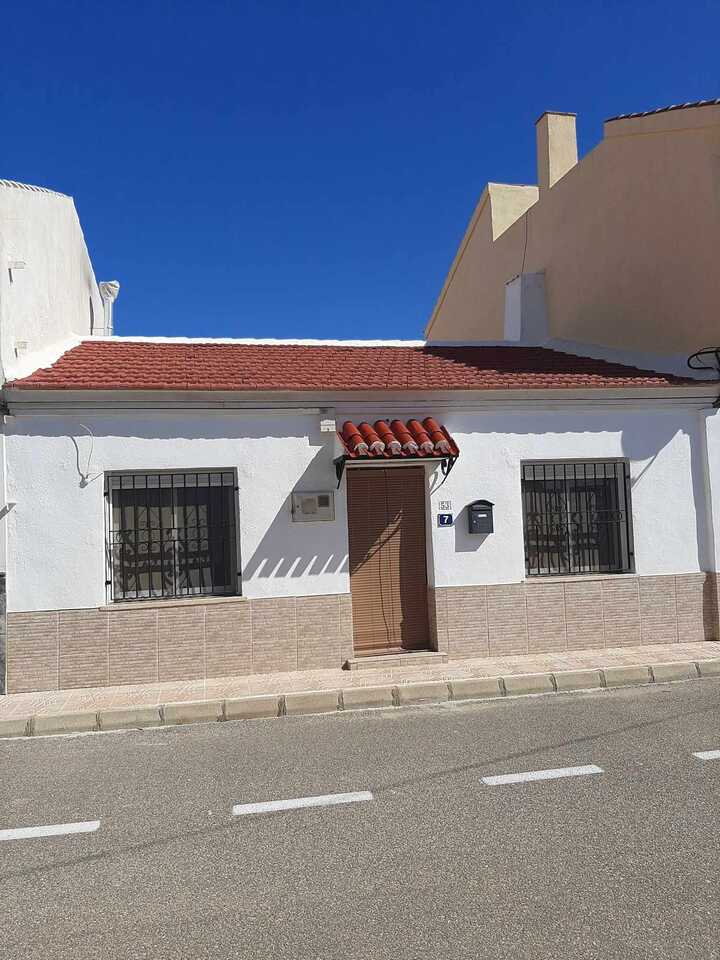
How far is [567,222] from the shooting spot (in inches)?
552

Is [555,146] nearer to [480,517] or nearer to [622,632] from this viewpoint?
[480,517]

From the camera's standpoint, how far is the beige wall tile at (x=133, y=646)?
823cm

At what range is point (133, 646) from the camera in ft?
27.2

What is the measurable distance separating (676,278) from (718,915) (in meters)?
9.65

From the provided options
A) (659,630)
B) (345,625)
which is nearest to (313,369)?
(345,625)

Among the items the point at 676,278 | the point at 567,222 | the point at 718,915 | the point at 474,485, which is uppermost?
the point at 567,222

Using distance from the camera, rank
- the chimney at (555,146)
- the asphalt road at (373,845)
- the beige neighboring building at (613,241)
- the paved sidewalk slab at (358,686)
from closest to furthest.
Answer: the asphalt road at (373,845)
the paved sidewalk slab at (358,686)
the beige neighboring building at (613,241)
the chimney at (555,146)

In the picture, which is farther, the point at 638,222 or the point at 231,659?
the point at 638,222

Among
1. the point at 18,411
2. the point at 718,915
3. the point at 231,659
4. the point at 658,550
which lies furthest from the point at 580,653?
the point at 18,411

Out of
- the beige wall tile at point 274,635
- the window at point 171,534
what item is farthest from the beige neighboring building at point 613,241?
the window at point 171,534

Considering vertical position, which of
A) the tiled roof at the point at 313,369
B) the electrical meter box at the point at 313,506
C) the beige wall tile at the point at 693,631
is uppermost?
the tiled roof at the point at 313,369

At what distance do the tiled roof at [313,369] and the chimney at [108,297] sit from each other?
20.3ft

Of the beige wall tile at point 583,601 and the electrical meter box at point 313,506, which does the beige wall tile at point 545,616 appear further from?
the electrical meter box at point 313,506

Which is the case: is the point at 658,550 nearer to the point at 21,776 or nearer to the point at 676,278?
the point at 676,278
